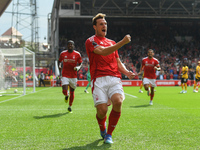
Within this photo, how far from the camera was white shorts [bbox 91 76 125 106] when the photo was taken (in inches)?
163

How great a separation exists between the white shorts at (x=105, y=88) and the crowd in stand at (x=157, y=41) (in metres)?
30.4

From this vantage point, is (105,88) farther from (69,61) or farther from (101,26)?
(69,61)

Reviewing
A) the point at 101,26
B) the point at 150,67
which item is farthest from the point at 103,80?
the point at 150,67

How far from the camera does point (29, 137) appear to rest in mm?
4773

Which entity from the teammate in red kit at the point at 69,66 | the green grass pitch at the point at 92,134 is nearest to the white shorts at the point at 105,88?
the green grass pitch at the point at 92,134

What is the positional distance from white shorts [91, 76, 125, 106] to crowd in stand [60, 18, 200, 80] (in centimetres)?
3039

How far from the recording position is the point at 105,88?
166 inches

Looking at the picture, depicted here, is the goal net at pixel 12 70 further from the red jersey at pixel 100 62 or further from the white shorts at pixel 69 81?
the red jersey at pixel 100 62

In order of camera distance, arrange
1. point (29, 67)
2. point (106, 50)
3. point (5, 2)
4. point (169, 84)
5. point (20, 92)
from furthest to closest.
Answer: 1. point (169, 84)
2. point (29, 67)
3. point (20, 92)
4. point (106, 50)
5. point (5, 2)

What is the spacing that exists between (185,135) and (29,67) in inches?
658

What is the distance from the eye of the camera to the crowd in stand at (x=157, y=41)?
38062mm

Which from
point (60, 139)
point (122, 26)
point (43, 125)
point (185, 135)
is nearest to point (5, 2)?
point (60, 139)

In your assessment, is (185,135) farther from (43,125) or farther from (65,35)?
(65,35)

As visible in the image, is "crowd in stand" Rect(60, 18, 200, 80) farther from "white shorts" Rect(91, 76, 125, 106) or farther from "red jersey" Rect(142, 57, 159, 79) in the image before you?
"white shorts" Rect(91, 76, 125, 106)
